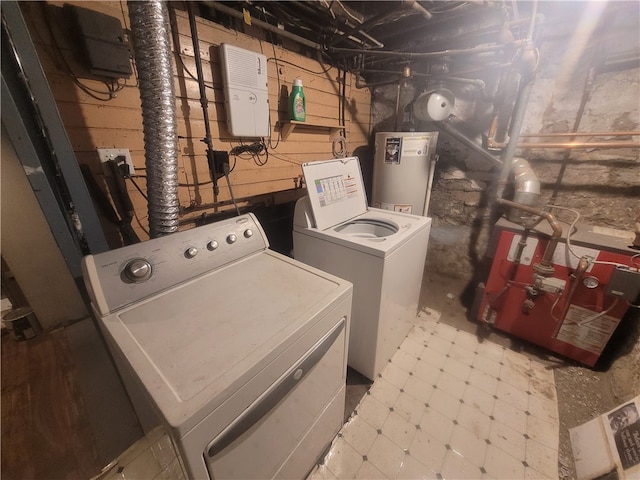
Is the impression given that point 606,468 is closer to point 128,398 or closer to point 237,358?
point 237,358

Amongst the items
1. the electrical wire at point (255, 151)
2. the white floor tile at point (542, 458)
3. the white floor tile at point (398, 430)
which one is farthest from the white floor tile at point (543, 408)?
the electrical wire at point (255, 151)

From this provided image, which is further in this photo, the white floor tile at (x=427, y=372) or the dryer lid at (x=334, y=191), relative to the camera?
the white floor tile at (x=427, y=372)

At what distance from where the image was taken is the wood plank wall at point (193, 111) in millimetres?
959

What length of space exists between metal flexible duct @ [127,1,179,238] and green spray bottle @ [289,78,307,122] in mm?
842

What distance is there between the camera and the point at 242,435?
2.11ft

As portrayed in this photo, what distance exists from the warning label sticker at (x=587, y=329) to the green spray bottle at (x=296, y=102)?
2.20 meters

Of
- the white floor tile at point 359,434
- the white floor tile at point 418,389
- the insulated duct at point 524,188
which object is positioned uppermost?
the insulated duct at point 524,188

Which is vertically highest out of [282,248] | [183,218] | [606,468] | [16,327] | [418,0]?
[418,0]

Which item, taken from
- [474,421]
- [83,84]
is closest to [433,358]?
[474,421]

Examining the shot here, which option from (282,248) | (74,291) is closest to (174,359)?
(74,291)

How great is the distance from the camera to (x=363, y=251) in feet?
4.11

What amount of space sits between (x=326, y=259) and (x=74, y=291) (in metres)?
1.09

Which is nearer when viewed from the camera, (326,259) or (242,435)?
(242,435)

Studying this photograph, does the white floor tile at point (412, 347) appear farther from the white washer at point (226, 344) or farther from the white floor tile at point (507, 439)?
the white washer at point (226, 344)
